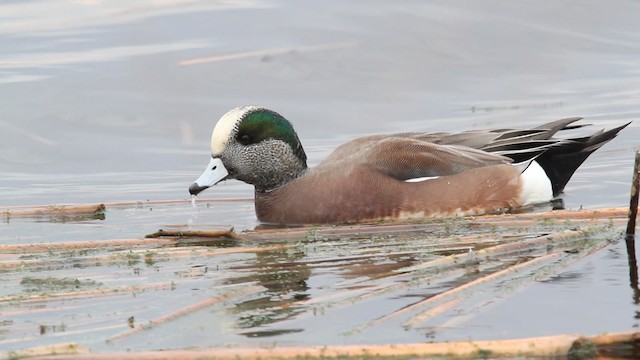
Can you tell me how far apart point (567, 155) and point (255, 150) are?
2071mm

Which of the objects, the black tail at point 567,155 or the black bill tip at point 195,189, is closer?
the black bill tip at point 195,189

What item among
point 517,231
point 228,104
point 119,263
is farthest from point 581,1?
point 119,263

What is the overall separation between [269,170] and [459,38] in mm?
5733

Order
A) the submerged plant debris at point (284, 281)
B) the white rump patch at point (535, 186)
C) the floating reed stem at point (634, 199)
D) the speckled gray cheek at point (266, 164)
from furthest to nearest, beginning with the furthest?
the white rump patch at point (535, 186), the speckled gray cheek at point (266, 164), the floating reed stem at point (634, 199), the submerged plant debris at point (284, 281)

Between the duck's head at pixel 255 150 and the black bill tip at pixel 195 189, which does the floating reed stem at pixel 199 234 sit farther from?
the duck's head at pixel 255 150

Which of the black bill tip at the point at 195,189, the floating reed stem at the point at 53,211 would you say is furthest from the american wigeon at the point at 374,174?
the floating reed stem at the point at 53,211

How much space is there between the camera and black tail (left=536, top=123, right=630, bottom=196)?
7943mm

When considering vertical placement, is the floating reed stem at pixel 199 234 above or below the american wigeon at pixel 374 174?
below

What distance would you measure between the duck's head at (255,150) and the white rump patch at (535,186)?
1.37 metres

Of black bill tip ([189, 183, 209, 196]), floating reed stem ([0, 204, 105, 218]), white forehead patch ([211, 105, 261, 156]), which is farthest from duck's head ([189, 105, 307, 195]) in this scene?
floating reed stem ([0, 204, 105, 218])

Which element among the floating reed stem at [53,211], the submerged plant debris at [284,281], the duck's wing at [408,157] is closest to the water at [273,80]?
the floating reed stem at [53,211]

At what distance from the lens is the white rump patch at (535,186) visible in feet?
25.2

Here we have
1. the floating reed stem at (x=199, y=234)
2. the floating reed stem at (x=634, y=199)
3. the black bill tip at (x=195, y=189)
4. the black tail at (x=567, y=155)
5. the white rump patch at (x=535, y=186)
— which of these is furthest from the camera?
the black tail at (x=567, y=155)

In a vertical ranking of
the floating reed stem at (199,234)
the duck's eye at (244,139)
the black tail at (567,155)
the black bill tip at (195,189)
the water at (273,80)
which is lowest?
the floating reed stem at (199,234)
